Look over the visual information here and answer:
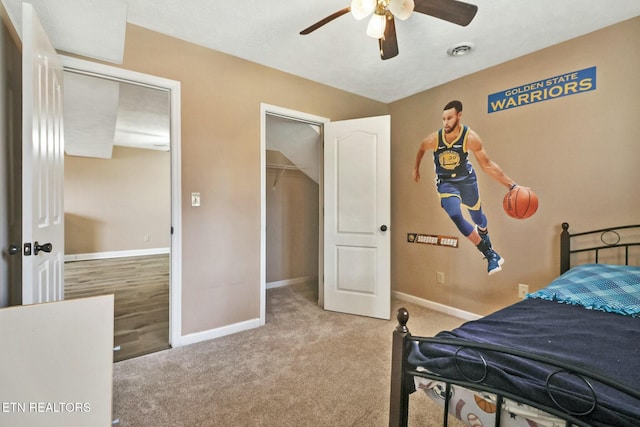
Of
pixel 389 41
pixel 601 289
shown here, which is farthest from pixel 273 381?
pixel 389 41

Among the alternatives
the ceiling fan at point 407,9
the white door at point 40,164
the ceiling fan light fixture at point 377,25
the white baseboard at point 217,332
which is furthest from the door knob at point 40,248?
the ceiling fan light fixture at point 377,25

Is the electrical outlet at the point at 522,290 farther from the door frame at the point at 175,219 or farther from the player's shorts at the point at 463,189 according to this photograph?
the door frame at the point at 175,219

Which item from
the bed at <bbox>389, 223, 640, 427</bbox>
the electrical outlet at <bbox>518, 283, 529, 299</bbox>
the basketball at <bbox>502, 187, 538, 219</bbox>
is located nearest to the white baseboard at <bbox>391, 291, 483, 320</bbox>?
the electrical outlet at <bbox>518, 283, 529, 299</bbox>

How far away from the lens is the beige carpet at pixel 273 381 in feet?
5.18

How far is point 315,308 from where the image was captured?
3.31 metres

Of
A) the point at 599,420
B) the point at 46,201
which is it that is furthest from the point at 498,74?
the point at 46,201

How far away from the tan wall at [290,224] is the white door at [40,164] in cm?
257

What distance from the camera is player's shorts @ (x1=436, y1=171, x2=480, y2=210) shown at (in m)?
2.88

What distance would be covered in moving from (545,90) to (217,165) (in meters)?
2.89

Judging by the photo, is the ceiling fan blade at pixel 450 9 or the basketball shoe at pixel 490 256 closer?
the ceiling fan blade at pixel 450 9

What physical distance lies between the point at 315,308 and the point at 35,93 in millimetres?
2864

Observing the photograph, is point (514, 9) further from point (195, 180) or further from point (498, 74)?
point (195, 180)

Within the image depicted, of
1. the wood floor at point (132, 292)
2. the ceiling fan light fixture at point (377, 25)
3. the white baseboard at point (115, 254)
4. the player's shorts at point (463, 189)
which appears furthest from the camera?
the white baseboard at point (115, 254)

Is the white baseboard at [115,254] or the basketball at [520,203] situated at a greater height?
the basketball at [520,203]
